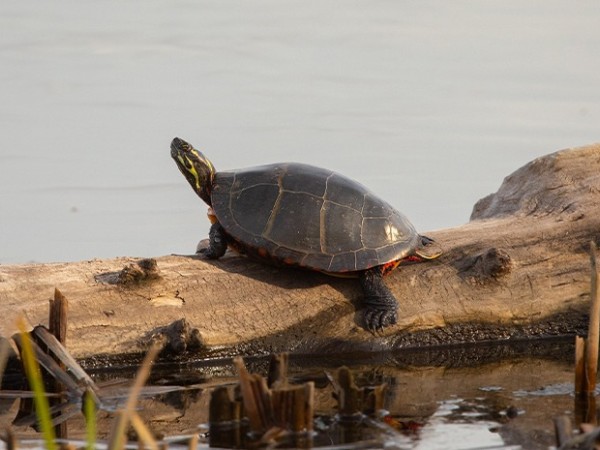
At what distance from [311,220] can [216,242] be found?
0.60 metres

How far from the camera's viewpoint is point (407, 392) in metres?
7.15

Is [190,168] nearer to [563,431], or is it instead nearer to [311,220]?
[311,220]

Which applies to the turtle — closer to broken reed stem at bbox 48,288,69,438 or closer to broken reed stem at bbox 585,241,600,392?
broken reed stem at bbox 48,288,69,438

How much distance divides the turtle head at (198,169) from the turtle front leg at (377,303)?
1.23 metres

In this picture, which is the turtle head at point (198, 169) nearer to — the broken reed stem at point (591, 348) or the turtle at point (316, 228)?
the turtle at point (316, 228)

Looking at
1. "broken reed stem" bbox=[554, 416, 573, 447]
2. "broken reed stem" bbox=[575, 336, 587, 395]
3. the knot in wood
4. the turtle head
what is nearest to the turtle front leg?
the knot in wood

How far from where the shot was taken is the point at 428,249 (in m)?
8.18

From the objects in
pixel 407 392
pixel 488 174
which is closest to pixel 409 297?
pixel 407 392

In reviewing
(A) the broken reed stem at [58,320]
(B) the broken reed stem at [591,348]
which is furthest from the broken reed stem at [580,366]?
(A) the broken reed stem at [58,320]

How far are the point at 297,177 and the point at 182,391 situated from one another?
1.66 meters

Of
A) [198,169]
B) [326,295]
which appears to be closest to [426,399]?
[326,295]

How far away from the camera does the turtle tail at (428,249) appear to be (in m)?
8.09

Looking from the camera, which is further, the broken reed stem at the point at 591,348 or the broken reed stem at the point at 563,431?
the broken reed stem at the point at 591,348

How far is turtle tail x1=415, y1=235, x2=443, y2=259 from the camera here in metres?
8.09
